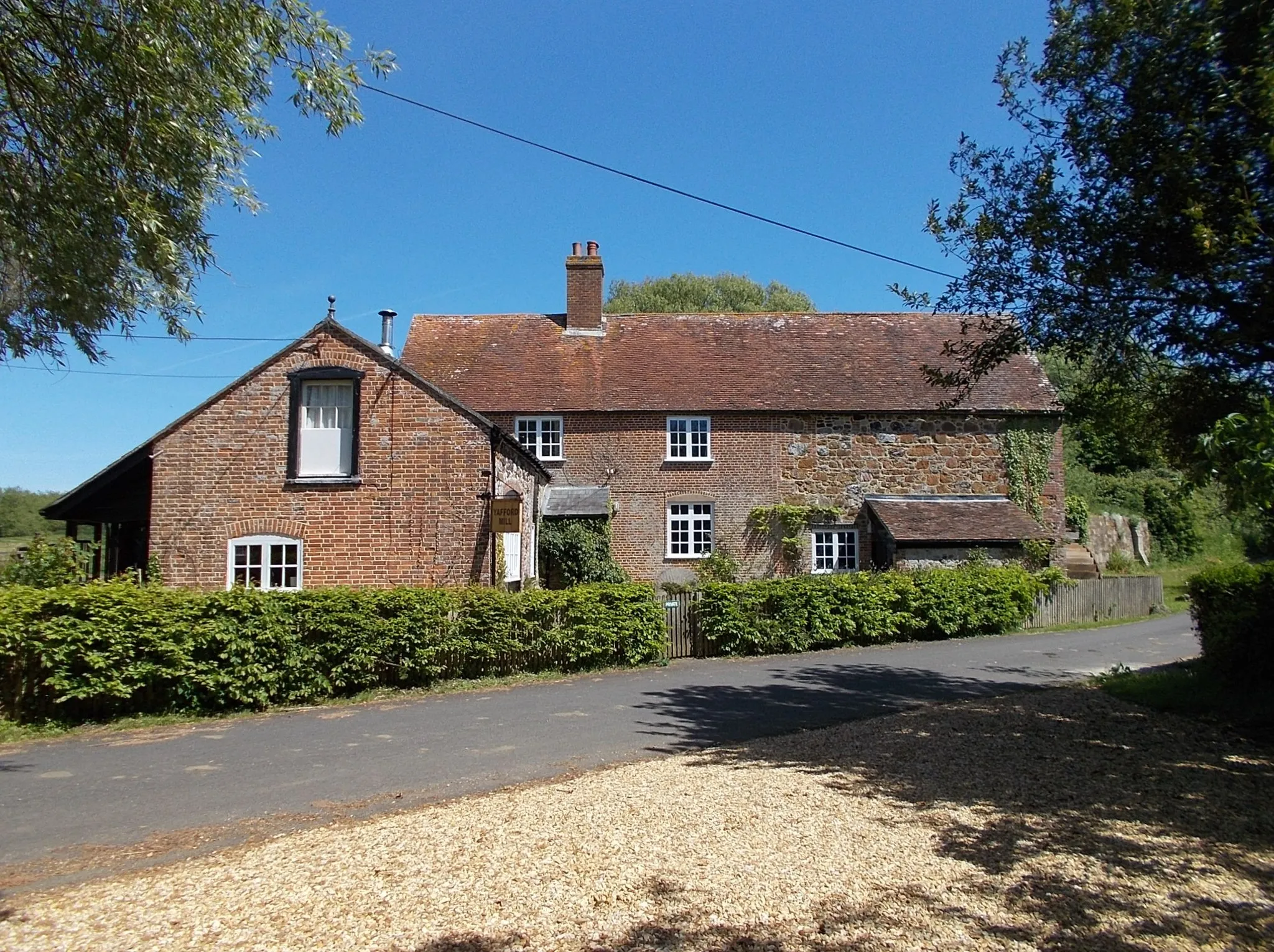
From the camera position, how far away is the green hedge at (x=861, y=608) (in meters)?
15.9

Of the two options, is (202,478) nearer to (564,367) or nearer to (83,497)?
(83,497)

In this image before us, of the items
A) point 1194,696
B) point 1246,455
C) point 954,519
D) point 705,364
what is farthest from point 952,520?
point 1246,455

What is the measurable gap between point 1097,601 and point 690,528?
11.1 metres

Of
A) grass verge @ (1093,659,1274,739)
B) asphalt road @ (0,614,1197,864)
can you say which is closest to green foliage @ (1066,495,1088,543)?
asphalt road @ (0,614,1197,864)

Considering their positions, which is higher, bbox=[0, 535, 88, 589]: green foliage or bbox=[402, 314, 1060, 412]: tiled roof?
bbox=[402, 314, 1060, 412]: tiled roof

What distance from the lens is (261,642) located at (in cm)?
1152

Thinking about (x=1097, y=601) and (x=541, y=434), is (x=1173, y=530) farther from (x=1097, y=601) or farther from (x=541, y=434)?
(x=541, y=434)

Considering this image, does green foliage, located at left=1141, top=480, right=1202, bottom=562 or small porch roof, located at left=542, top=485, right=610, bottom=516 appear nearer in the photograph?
small porch roof, located at left=542, top=485, right=610, bottom=516

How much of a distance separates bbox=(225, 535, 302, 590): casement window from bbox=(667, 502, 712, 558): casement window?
1186 cm

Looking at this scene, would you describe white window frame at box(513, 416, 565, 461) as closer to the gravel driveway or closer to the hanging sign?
the hanging sign

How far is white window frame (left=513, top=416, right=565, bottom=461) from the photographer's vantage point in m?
25.2

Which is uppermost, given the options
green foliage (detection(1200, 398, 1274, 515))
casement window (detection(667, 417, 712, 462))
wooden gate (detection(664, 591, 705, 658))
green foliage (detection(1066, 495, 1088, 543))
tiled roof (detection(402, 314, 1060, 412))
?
tiled roof (detection(402, 314, 1060, 412))

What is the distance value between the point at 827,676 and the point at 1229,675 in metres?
5.29

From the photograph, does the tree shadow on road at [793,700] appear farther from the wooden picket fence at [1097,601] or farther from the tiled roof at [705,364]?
the tiled roof at [705,364]
